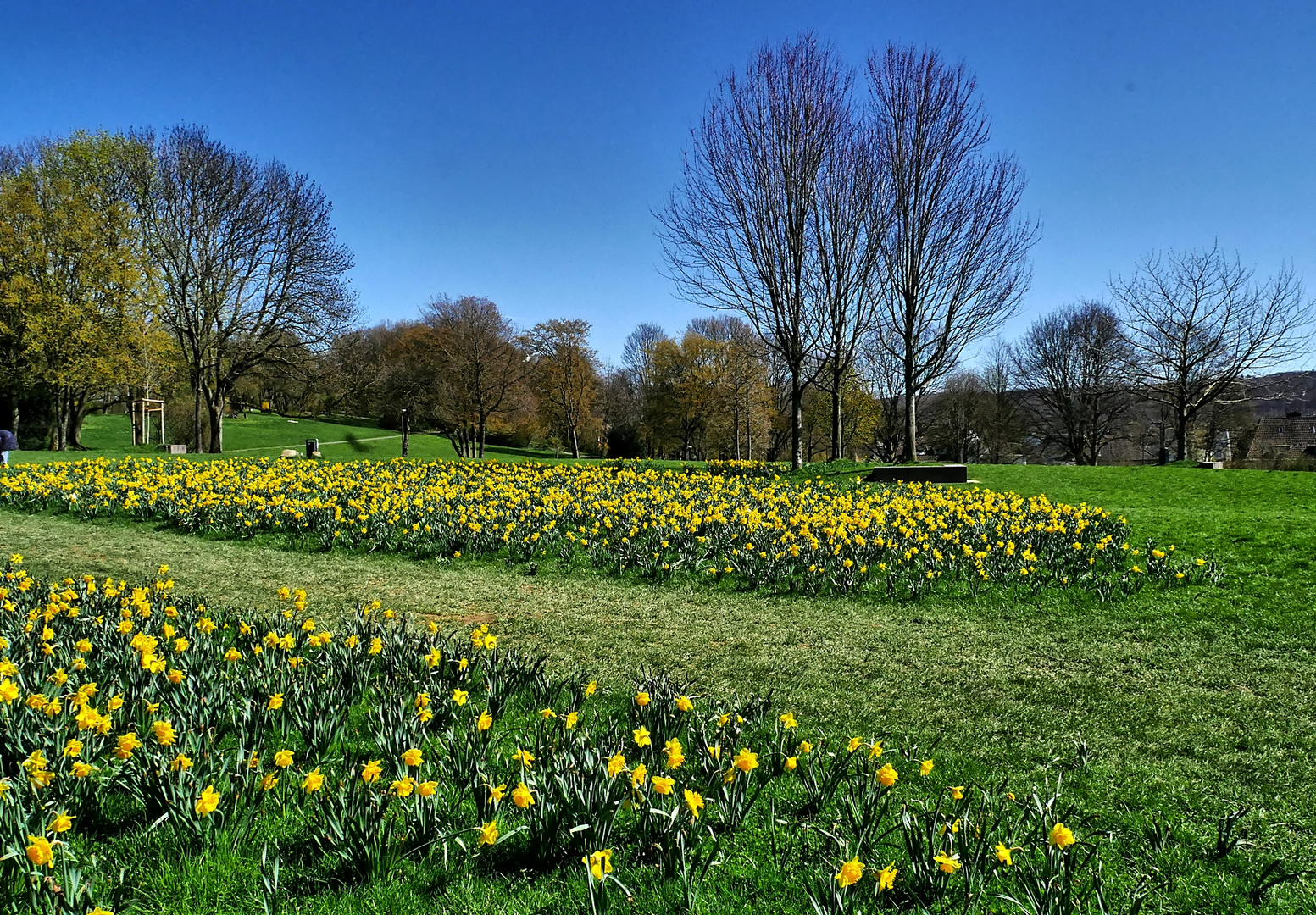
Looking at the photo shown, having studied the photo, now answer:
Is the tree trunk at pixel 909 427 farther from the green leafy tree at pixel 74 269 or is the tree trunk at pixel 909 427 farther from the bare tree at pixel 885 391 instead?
the green leafy tree at pixel 74 269

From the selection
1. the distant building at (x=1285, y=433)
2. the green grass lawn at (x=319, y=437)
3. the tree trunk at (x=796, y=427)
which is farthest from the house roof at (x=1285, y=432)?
the green grass lawn at (x=319, y=437)

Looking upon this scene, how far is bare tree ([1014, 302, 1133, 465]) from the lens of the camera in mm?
38531

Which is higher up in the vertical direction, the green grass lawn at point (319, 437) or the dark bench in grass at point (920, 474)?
the green grass lawn at point (319, 437)

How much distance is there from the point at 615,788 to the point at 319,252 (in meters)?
27.9

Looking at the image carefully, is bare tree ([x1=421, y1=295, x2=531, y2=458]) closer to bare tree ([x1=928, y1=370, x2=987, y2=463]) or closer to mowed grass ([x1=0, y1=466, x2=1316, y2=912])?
mowed grass ([x1=0, y1=466, x2=1316, y2=912])

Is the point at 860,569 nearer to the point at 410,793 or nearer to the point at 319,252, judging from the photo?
the point at 410,793

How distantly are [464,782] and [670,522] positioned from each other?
6.40 meters

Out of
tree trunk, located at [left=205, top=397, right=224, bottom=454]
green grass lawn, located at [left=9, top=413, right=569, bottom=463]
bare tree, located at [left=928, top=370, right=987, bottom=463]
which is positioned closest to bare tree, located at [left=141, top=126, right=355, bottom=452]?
tree trunk, located at [left=205, top=397, right=224, bottom=454]

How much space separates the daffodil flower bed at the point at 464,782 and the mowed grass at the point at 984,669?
16 centimetres

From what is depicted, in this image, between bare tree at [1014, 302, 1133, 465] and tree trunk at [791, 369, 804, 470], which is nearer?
tree trunk at [791, 369, 804, 470]

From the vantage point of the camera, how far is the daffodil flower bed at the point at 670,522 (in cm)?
718

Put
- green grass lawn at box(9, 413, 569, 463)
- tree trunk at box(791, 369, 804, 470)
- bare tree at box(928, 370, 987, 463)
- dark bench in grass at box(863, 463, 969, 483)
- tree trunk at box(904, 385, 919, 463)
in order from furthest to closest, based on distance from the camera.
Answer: bare tree at box(928, 370, 987, 463) → green grass lawn at box(9, 413, 569, 463) → tree trunk at box(904, 385, 919, 463) → tree trunk at box(791, 369, 804, 470) → dark bench in grass at box(863, 463, 969, 483)

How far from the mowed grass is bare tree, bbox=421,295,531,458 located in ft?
78.0

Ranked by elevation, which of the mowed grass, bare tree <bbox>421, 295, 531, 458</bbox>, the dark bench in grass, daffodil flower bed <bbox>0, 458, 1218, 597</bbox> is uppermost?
bare tree <bbox>421, 295, 531, 458</bbox>
